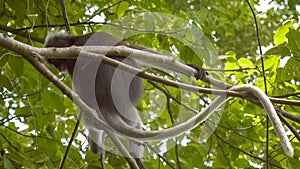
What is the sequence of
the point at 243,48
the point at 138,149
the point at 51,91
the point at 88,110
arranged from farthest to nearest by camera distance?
the point at 243,48, the point at 138,149, the point at 51,91, the point at 88,110

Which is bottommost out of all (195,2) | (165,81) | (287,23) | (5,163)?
(5,163)

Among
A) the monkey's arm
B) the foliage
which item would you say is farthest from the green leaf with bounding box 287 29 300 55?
the monkey's arm

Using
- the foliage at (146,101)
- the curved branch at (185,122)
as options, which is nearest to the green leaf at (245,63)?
the foliage at (146,101)

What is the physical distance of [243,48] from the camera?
24.1 feet

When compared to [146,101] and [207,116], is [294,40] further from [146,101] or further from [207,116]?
[146,101]

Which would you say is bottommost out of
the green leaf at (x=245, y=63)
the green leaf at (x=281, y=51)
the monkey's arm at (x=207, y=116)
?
the monkey's arm at (x=207, y=116)

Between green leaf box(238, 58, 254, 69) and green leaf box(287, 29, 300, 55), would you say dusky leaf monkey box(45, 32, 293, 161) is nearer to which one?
green leaf box(238, 58, 254, 69)

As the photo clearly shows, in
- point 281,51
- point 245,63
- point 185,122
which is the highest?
point 245,63

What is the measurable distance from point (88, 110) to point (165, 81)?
56cm

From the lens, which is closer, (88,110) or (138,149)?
(88,110)

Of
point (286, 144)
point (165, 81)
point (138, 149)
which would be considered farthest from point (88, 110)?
point (286, 144)

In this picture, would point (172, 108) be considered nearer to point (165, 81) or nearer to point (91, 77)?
point (91, 77)

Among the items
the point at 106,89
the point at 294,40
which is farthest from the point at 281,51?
the point at 106,89

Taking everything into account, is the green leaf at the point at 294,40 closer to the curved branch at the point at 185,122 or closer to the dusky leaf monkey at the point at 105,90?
the curved branch at the point at 185,122
